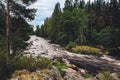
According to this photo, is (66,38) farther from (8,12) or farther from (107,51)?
(8,12)

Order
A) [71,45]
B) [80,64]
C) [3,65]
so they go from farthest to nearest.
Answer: [71,45] → [80,64] → [3,65]

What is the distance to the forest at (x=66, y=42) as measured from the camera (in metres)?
21.6

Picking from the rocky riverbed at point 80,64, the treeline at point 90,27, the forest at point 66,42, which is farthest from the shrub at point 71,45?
the rocky riverbed at point 80,64

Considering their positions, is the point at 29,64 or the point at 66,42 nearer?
the point at 29,64

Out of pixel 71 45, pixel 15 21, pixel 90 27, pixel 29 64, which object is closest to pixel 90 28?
pixel 90 27

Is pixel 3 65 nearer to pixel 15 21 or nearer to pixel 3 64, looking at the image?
pixel 3 64

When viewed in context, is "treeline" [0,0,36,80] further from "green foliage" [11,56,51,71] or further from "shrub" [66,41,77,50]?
"shrub" [66,41,77,50]

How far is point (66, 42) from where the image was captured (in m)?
87.0

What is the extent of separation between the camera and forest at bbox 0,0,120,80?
71.0 feet

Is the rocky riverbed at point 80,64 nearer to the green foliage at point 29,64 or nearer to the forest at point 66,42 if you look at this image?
the forest at point 66,42

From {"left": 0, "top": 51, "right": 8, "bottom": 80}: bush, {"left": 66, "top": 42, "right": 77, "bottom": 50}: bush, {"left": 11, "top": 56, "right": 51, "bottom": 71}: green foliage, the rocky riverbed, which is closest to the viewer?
{"left": 0, "top": 51, "right": 8, "bottom": 80}: bush

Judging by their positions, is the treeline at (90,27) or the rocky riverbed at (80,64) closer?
the rocky riverbed at (80,64)

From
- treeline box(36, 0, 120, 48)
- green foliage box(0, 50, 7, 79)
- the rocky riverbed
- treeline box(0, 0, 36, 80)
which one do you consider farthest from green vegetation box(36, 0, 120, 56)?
green foliage box(0, 50, 7, 79)

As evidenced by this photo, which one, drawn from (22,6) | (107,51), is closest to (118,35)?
(107,51)
